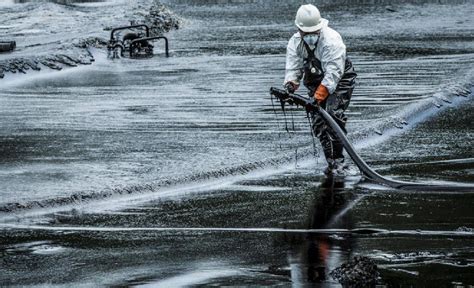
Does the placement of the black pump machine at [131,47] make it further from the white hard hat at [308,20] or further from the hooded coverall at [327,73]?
the white hard hat at [308,20]

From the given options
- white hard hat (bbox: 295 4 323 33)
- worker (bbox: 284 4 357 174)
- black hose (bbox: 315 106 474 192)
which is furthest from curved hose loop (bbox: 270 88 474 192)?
white hard hat (bbox: 295 4 323 33)

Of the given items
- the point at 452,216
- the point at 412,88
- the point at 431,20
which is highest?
the point at 452,216

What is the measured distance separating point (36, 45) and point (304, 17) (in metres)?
18.6

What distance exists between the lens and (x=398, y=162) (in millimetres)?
12422

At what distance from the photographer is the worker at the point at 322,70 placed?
438 inches

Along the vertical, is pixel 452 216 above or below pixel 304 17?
below

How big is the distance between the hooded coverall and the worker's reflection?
100cm

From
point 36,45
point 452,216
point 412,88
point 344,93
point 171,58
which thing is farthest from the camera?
point 36,45

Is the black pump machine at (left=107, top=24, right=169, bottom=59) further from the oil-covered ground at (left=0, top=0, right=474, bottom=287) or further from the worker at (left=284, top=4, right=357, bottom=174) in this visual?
the worker at (left=284, top=4, right=357, bottom=174)

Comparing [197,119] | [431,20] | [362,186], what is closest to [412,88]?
[197,119]

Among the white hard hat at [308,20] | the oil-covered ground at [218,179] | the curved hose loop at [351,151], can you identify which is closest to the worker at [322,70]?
the white hard hat at [308,20]

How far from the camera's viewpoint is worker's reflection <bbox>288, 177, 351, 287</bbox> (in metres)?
7.65

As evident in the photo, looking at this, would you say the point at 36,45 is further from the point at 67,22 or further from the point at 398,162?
the point at 398,162

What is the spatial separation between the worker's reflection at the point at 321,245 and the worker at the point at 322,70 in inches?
38.1
